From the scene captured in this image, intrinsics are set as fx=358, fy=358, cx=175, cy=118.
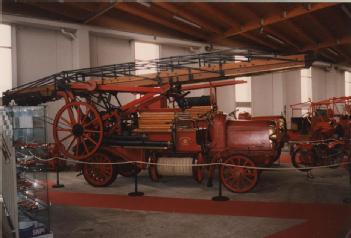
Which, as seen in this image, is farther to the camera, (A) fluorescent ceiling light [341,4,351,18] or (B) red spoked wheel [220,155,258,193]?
(A) fluorescent ceiling light [341,4,351,18]

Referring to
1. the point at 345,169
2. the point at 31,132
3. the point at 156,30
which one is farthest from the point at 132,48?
the point at 345,169

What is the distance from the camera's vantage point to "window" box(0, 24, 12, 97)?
33.7ft

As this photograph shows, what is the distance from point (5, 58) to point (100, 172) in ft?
15.8

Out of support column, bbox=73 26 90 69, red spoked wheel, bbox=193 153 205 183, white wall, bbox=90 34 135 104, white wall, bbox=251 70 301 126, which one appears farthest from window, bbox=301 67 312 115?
red spoked wheel, bbox=193 153 205 183

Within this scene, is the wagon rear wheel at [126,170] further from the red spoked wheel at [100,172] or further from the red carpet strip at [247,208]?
the red carpet strip at [247,208]

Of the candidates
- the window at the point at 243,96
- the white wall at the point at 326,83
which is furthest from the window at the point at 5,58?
the white wall at the point at 326,83

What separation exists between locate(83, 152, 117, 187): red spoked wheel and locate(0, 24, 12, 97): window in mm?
4032

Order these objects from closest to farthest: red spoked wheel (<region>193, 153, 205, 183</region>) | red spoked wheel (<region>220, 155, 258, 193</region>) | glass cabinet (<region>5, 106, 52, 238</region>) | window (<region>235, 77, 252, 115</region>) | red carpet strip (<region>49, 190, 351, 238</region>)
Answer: glass cabinet (<region>5, 106, 52, 238</region>), red carpet strip (<region>49, 190, 351, 238</region>), red spoked wheel (<region>220, 155, 258, 193</region>), red spoked wheel (<region>193, 153, 205, 183</region>), window (<region>235, 77, 252, 115</region>)

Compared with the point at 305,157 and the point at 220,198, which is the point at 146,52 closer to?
the point at 305,157

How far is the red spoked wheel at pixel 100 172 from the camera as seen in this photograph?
8.20 meters

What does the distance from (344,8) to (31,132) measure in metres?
9.81

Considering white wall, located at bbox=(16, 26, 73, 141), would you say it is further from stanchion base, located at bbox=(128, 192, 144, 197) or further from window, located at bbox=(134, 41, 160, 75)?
stanchion base, located at bbox=(128, 192, 144, 197)

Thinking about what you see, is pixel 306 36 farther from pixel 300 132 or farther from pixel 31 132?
pixel 31 132

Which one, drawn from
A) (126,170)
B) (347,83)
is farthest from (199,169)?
(347,83)
